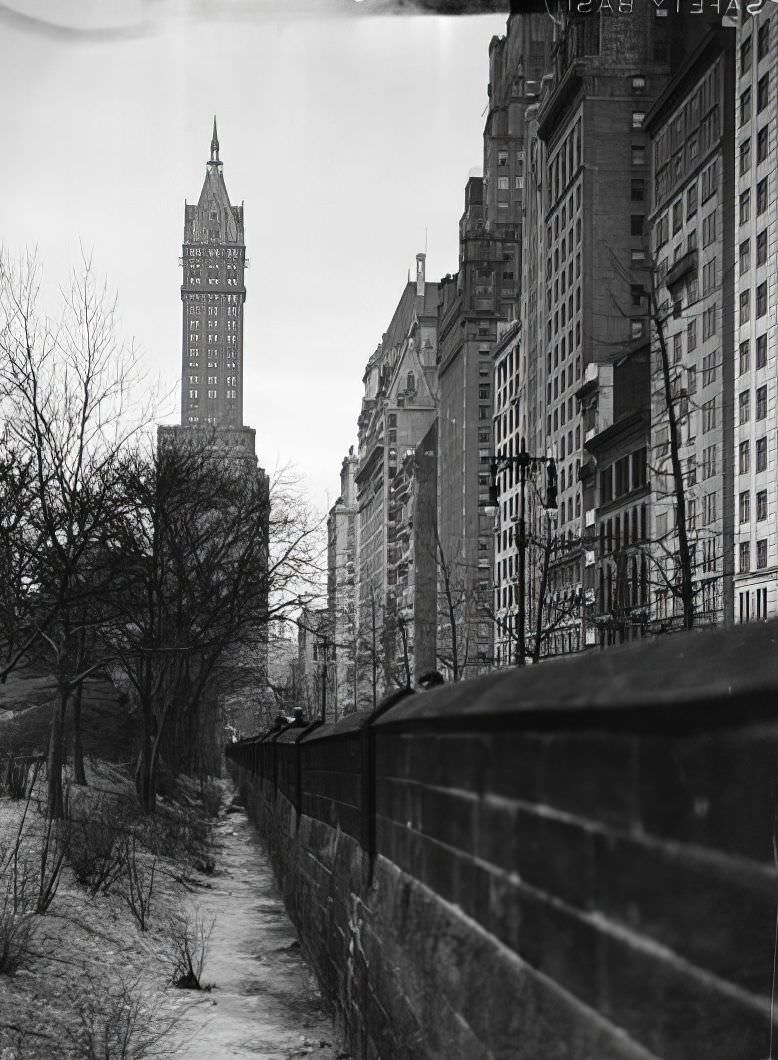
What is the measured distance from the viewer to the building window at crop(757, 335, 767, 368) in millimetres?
55500

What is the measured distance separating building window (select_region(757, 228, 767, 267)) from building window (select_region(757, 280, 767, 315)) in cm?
102

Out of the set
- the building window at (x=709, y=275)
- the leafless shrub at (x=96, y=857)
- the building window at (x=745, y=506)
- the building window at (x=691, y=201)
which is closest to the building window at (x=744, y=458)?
the building window at (x=745, y=506)

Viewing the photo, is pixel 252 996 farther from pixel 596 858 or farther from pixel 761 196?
pixel 761 196

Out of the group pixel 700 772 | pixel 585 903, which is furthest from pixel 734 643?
pixel 585 903

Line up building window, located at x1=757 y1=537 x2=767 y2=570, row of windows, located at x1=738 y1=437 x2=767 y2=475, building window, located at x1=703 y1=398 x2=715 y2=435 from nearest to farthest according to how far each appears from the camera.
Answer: building window, located at x1=757 y1=537 x2=767 y2=570 → row of windows, located at x1=738 y1=437 x2=767 y2=475 → building window, located at x1=703 y1=398 x2=715 y2=435

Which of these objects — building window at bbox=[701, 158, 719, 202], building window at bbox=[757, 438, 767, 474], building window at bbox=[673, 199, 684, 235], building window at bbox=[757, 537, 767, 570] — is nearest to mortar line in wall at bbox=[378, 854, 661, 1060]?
building window at bbox=[757, 537, 767, 570]

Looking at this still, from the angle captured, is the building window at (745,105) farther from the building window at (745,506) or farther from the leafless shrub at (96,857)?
the leafless shrub at (96,857)

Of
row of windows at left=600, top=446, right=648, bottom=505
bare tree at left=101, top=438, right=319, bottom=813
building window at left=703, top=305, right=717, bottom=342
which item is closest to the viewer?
bare tree at left=101, top=438, right=319, bottom=813

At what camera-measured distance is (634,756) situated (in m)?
2.36

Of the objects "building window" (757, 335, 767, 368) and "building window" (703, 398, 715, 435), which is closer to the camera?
"building window" (757, 335, 767, 368)

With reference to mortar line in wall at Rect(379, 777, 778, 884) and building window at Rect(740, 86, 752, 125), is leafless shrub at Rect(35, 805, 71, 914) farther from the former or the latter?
building window at Rect(740, 86, 752, 125)

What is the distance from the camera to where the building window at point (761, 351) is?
55500 millimetres

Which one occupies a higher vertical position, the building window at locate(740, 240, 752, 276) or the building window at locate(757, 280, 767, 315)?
the building window at locate(740, 240, 752, 276)

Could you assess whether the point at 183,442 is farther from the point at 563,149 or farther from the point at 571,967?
the point at 563,149
